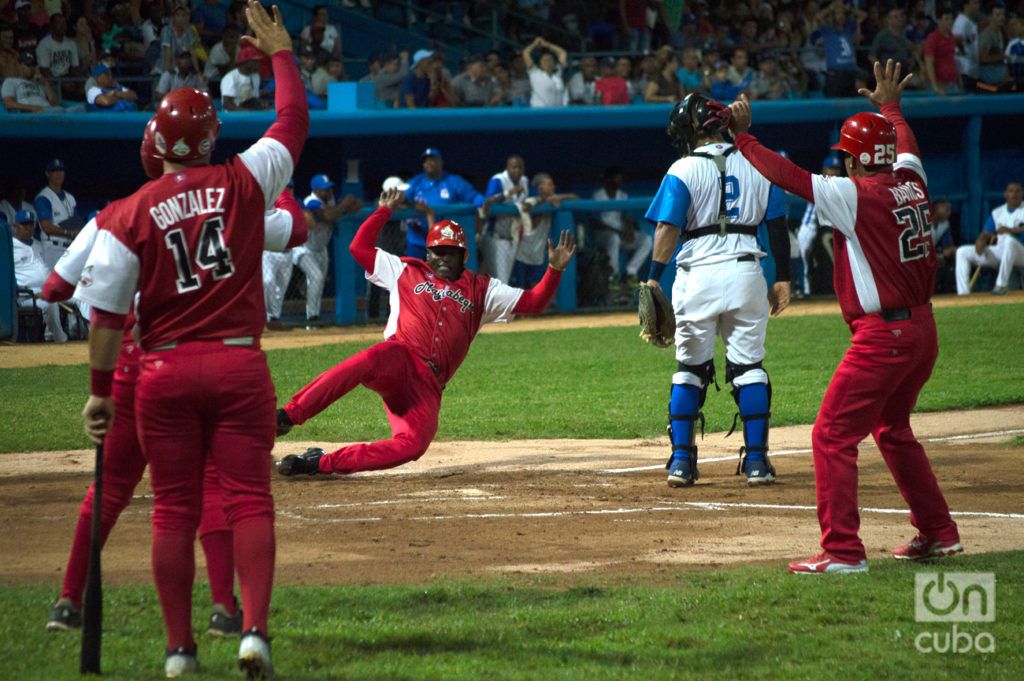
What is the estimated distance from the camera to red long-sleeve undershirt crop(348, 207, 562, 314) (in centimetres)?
803

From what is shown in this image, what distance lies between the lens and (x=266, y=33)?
4879 millimetres

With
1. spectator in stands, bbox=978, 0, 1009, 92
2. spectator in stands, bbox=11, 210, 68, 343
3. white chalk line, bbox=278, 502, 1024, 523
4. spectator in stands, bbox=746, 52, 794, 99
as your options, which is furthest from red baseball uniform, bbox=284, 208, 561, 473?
spectator in stands, bbox=978, 0, 1009, 92

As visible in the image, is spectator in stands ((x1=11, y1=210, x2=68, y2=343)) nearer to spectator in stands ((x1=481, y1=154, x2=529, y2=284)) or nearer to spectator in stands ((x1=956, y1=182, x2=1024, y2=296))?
spectator in stands ((x1=481, y1=154, x2=529, y2=284))

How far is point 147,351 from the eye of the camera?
14.8ft

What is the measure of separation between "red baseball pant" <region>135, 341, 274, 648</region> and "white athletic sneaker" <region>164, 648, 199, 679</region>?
0.11 ft

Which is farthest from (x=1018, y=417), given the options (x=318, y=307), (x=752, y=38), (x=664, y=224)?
(x=752, y=38)

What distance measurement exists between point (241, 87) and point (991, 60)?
39.5ft

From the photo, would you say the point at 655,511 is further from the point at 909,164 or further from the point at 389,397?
the point at 909,164

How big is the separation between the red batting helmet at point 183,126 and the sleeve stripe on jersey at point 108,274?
0.36 meters

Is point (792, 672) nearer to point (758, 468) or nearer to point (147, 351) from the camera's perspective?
point (147, 351)

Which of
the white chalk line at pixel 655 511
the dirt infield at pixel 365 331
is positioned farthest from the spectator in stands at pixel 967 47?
the white chalk line at pixel 655 511

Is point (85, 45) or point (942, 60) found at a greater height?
point (942, 60)

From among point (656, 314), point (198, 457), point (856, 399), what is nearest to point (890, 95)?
point (856, 399)

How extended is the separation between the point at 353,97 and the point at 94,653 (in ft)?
47.1
